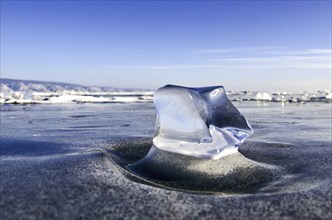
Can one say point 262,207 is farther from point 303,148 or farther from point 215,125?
point 303,148

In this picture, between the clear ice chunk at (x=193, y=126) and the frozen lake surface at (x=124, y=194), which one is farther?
the clear ice chunk at (x=193, y=126)

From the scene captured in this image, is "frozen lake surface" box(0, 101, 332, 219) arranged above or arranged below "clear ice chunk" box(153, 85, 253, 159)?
below

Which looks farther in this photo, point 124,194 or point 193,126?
point 193,126

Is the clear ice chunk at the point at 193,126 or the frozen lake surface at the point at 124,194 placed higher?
the clear ice chunk at the point at 193,126

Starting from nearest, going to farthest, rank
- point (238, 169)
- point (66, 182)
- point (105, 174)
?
1. point (66, 182)
2. point (105, 174)
3. point (238, 169)

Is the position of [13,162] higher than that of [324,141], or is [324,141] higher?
[13,162]

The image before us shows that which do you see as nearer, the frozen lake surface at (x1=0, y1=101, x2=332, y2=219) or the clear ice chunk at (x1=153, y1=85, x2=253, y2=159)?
the frozen lake surface at (x1=0, y1=101, x2=332, y2=219)

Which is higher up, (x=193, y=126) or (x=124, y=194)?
(x=193, y=126)

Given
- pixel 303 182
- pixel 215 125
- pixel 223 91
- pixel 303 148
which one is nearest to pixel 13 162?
pixel 215 125
